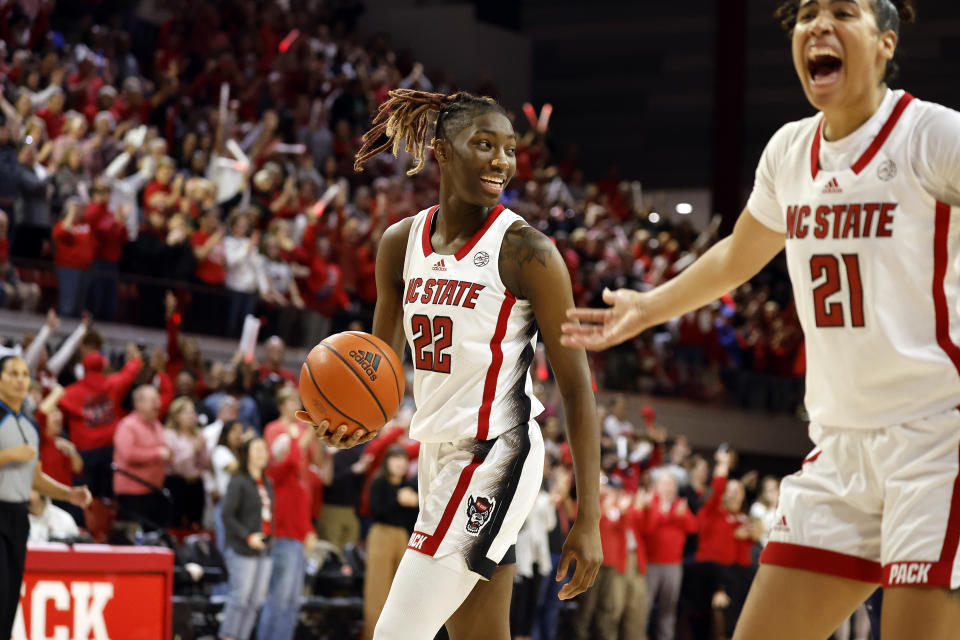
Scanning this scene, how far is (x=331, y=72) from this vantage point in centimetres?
1919

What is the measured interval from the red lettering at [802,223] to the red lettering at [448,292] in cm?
126

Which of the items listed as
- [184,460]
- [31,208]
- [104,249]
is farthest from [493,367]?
[31,208]

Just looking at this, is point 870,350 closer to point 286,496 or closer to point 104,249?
point 286,496

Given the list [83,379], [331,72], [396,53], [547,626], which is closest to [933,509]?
[83,379]

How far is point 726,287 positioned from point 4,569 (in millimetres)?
4611

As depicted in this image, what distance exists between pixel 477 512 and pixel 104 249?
8200 mm

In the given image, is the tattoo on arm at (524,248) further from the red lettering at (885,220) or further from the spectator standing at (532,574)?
the spectator standing at (532,574)

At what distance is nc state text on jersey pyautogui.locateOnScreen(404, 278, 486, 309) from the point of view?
4098mm

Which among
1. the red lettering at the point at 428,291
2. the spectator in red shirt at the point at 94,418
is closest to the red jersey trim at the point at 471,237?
the red lettering at the point at 428,291

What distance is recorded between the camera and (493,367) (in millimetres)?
4070

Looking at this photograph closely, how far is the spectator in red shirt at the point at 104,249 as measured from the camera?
11.3 m

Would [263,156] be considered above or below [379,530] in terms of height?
above

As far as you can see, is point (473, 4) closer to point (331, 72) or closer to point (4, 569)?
point (331, 72)

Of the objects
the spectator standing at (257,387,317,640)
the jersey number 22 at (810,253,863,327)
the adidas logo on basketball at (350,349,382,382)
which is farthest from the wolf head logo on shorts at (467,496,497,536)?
the spectator standing at (257,387,317,640)
